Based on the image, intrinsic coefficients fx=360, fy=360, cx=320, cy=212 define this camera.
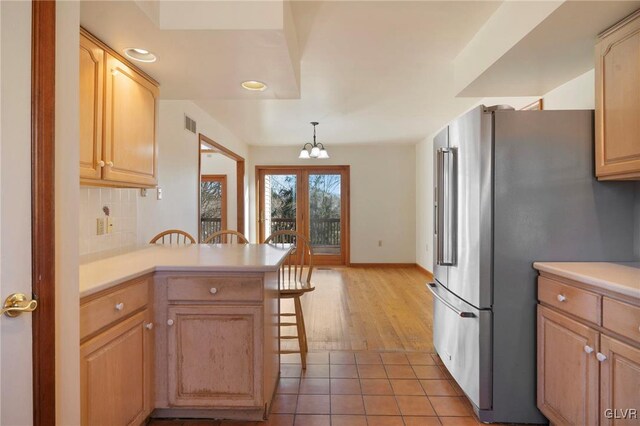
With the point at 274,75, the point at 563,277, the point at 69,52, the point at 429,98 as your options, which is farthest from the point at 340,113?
the point at 69,52

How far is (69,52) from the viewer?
1.17m

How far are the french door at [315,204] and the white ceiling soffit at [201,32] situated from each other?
16.2ft

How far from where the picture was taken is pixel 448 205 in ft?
7.70

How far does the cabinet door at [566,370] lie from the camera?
1.57 m

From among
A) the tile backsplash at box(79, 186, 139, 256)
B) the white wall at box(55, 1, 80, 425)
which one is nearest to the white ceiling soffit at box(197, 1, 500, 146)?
the white wall at box(55, 1, 80, 425)

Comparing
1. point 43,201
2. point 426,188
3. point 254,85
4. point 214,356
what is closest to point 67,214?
point 43,201

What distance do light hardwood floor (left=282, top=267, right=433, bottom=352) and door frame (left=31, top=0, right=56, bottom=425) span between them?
2132 millimetres

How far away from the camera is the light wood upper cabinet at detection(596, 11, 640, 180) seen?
5.40ft

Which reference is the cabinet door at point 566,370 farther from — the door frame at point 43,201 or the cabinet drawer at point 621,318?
the door frame at point 43,201

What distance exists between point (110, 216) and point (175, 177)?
47.2 inches

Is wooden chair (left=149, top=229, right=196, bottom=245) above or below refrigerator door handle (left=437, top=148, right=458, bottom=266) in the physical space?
below

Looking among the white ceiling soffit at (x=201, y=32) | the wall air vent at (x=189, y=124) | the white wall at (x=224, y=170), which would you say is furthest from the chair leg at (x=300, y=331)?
the white wall at (x=224, y=170)

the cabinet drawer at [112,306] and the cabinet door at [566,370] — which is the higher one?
the cabinet drawer at [112,306]

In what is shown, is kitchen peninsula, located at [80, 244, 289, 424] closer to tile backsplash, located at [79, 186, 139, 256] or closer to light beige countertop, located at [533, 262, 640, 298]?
tile backsplash, located at [79, 186, 139, 256]
